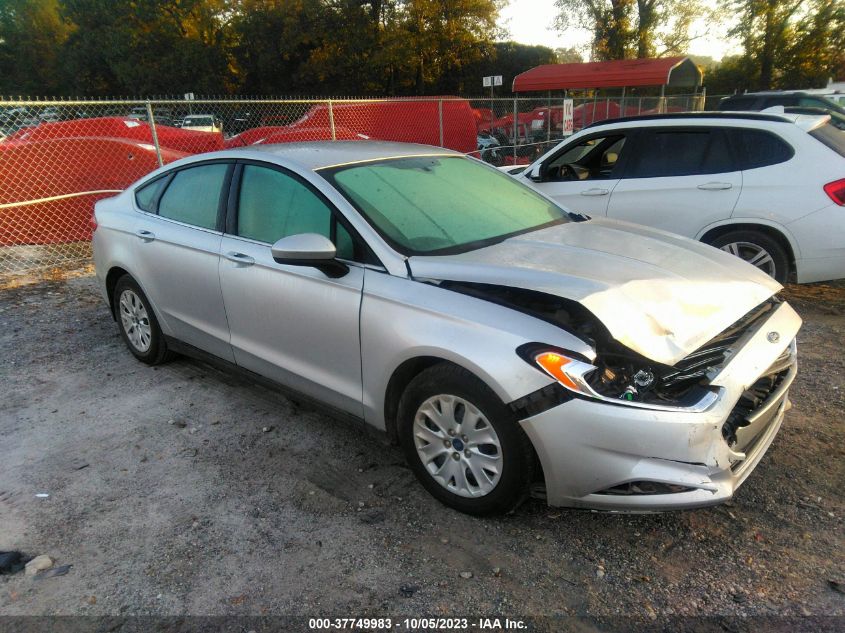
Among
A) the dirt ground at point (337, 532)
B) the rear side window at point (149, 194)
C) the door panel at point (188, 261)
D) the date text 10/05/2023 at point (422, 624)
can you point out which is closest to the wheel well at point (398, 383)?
the dirt ground at point (337, 532)

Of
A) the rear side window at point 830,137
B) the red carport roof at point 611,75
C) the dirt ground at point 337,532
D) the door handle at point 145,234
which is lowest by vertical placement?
the dirt ground at point 337,532

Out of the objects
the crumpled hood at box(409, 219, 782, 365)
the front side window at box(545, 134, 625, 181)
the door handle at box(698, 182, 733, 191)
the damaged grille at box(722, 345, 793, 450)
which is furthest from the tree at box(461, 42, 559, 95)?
the damaged grille at box(722, 345, 793, 450)

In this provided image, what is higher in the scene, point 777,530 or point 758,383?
point 758,383

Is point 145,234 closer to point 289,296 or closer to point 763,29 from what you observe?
point 289,296

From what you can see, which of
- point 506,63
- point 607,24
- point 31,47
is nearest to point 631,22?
point 607,24

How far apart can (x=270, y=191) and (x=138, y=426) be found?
1.70 metres

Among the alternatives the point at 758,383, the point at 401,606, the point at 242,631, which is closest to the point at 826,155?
the point at 758,383

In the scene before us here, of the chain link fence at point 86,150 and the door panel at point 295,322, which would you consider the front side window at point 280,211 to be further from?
the chain link fence at point 86,150

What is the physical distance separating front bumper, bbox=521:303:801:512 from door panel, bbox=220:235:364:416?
3.50 feet

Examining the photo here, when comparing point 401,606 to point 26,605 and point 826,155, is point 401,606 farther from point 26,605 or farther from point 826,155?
point 826,155

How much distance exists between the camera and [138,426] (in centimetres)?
382

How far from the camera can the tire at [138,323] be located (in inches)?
177

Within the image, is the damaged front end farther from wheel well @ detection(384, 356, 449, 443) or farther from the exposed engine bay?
wheel well @ detection(384, 356, 449, 443)

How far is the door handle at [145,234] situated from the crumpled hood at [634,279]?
7.41 ft
